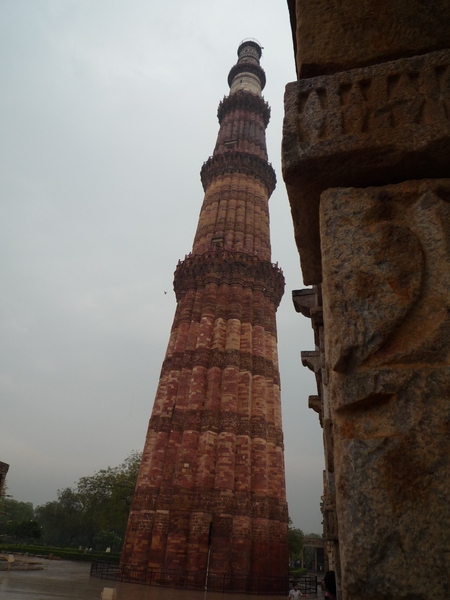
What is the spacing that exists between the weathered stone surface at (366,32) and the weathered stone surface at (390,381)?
2.46 ft

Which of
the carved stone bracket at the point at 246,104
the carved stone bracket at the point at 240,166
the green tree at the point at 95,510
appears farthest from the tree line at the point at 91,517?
the carved stone bracket at the point at 246,104

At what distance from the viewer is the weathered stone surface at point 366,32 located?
1928 millimetres

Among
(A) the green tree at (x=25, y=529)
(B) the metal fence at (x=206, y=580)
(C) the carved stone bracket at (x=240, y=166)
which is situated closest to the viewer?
(B) the metal fence at (x=206, y=580)

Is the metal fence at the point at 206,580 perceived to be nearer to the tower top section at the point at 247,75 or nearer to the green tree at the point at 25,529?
the tower top section at the point at 247,75

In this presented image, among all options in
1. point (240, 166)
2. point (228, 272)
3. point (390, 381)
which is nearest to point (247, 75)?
point (240, 166)

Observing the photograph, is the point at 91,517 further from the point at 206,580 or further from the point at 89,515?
the point at 206,580

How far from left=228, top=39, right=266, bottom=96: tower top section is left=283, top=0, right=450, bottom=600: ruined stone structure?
27.8 meters

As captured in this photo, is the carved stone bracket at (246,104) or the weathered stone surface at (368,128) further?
the carved stone bracket at (246,104)

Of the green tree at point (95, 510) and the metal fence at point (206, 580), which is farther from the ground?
the green tree at point (95, 510)

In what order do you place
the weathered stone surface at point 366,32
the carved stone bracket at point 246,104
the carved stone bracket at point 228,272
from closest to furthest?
the weathered stone surface at point 366,32
the carved stone bracket at point 228,272
the carved stone bracket at point 246,104

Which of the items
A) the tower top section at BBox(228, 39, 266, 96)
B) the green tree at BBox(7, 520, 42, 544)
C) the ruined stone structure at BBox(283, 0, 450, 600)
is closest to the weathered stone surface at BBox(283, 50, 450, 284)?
the ruined stone structure at BBox(283, 0, 450, 600)

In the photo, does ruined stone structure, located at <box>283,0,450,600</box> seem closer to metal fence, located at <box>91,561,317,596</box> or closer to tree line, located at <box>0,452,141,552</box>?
metal fence, located at <box>91,561,317,596</box>

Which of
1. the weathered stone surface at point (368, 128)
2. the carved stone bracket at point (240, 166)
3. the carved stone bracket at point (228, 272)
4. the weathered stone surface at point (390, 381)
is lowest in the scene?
the weathered stone surface at point (390, 381)

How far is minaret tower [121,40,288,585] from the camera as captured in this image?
40.2 feet
